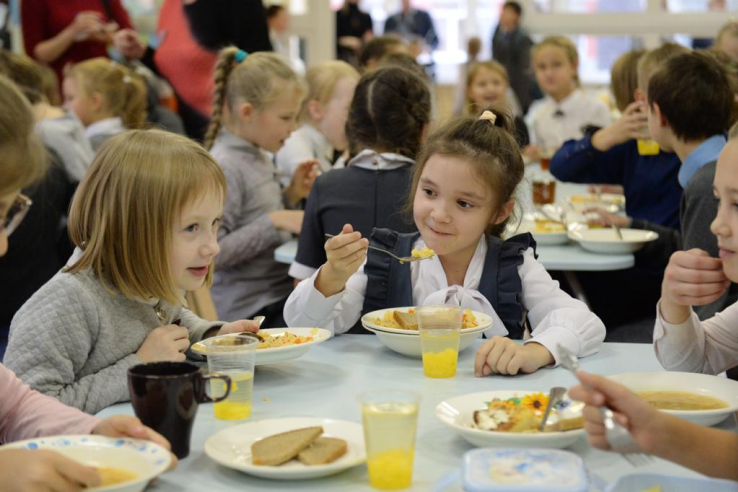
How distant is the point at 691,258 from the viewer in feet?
5.51

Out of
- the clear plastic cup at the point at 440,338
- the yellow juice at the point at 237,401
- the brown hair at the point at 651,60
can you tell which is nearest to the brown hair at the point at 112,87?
the brown hair at the point at 651,60

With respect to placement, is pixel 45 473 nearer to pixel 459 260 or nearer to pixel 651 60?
pixel 459 260

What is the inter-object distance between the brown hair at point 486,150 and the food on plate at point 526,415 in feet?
2.89

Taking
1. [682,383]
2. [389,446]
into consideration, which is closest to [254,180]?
[682,383]

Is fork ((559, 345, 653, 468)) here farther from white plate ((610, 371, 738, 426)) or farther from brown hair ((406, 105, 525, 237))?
brown hair ((406, 105, 525, 237))

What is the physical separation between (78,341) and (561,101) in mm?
5530

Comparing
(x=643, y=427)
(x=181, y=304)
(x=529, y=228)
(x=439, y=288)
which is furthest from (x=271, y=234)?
(x=643, y=427)

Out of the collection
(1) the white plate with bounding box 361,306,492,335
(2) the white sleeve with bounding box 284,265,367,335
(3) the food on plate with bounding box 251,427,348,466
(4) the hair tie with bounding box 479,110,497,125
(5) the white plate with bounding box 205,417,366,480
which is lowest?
(2) the white sleeve with bounding box 284,265,367,335

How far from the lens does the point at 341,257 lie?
1964mm

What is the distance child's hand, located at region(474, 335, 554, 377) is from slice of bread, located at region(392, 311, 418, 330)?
0.59 feet

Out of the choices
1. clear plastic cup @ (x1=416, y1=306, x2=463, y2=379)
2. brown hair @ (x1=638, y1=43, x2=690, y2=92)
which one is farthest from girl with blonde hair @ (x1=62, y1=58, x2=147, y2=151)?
clear plastic cup @ (x1=416, y1=306, x2=463, y2=379)

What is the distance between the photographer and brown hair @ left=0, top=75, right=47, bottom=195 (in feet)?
4.37

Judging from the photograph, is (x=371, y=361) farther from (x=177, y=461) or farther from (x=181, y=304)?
(x=177, y=461)

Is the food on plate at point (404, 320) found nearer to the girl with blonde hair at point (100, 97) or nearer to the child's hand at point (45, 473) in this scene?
the child's hand at point (45, 473)
